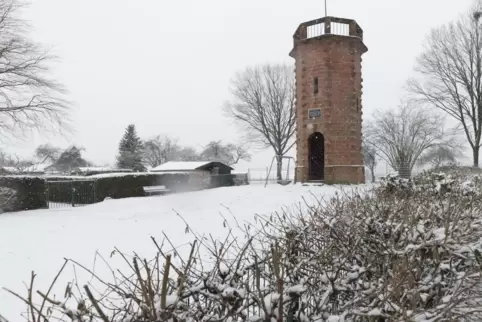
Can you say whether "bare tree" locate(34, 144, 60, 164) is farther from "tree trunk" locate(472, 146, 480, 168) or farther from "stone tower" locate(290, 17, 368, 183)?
"tree trunk" locate(472, 146, 480, 168)

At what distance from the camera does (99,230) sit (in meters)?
10.4

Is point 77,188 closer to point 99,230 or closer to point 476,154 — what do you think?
point 99,230

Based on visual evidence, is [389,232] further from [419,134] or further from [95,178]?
[419,134]

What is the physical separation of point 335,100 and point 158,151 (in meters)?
69.8

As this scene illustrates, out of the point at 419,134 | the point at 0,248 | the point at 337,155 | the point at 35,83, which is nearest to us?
the point at 0,248

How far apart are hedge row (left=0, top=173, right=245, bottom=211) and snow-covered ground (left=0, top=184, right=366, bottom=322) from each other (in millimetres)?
3268

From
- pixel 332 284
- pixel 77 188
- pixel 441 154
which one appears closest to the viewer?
pixel 332 284

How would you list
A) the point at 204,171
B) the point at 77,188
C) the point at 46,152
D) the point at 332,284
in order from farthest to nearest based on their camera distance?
the point at 46,152, the point at 204,171, the point at 77,188, the point at 332,284

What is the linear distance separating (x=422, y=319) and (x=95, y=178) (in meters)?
20.6

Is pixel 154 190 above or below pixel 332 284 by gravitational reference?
below

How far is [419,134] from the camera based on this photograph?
49.0 metres

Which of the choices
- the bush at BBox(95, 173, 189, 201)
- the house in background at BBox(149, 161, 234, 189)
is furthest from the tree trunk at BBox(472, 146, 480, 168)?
the bush at BBox(95, 173, 189, 201)

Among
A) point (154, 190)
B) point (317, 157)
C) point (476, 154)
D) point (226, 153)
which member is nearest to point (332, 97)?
point (317, 157)

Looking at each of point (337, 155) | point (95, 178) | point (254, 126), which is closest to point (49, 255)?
point (95, 178)
